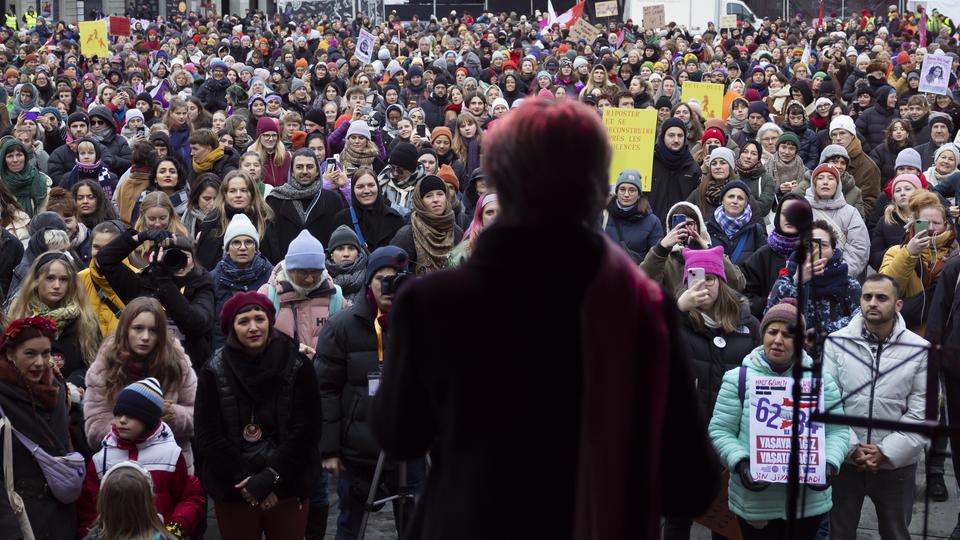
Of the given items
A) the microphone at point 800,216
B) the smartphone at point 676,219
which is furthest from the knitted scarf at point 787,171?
the microphone at point 800,216

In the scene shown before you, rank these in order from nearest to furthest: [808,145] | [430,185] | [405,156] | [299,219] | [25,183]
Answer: [430,185] < [299,219] < [405,156] < [25,183] < [808,145]

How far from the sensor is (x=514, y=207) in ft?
7.72

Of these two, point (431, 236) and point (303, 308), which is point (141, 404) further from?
point (431, 236)

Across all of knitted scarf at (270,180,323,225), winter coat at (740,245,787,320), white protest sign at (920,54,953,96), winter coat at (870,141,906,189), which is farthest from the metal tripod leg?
white protest sign at (920,54,953,96)

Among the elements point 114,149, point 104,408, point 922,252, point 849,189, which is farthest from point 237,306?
point 114,149

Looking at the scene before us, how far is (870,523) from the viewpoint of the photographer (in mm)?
6762

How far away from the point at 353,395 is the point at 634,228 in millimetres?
3102

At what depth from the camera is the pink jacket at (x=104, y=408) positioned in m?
5.79

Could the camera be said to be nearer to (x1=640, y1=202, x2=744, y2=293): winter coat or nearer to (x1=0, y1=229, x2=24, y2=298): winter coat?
(x1=640, y1=202, x2=744, y2=293): winter coat

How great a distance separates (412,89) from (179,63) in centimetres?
460

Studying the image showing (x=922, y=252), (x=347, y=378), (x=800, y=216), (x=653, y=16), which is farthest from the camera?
(x=653, y=16)

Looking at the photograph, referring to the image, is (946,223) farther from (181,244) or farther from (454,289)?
(454,289)

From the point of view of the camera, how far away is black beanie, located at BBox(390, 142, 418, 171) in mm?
9766

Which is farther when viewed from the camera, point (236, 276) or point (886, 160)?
point (886, 160)
